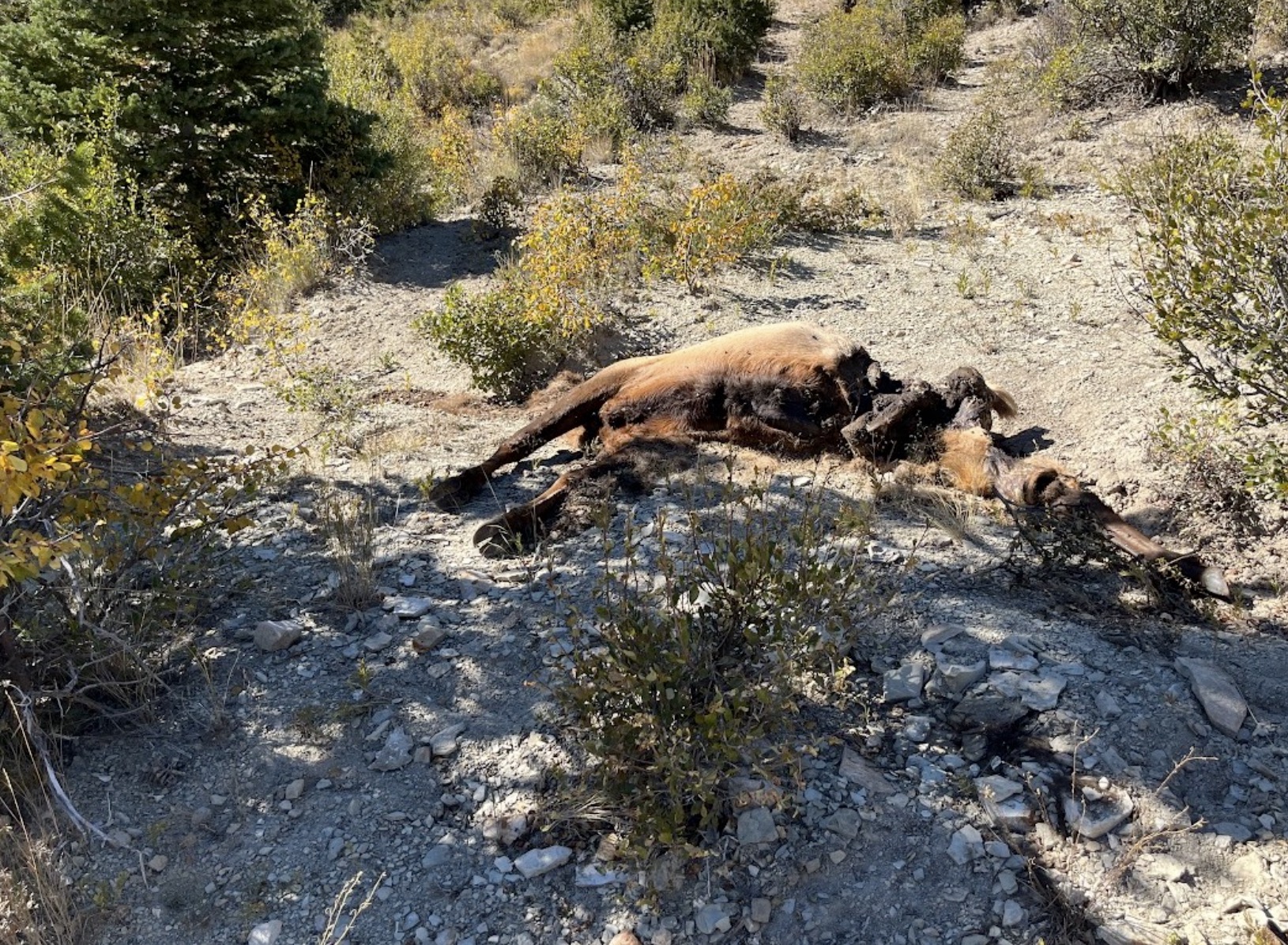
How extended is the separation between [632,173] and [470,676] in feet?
19.8

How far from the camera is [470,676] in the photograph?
363cm

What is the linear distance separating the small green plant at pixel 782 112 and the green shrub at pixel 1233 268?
7986 millimetres

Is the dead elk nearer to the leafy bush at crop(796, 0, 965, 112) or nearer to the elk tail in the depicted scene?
the elk tail

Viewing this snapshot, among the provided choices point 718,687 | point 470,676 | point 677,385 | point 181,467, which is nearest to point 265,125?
point 677,385

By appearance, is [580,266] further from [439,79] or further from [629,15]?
[629,15]

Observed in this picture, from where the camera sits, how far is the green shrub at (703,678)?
9.34 feet

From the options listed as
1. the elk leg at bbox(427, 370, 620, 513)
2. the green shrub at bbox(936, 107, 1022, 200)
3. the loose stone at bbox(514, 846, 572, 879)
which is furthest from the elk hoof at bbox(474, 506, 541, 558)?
the green shrub at bbox(936, 107, 1022, 200)

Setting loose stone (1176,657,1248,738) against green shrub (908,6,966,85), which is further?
green shrub (908,6,966,85)

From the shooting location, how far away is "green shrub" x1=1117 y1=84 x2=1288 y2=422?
3.68 meters

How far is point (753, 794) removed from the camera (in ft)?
9.66

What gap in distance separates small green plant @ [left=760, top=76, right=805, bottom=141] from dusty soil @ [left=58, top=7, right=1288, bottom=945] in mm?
7378

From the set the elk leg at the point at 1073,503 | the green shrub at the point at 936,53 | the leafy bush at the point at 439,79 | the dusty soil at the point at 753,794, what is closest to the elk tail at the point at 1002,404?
the dusty soil at the point at 753,794

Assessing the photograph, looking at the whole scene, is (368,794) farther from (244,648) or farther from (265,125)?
(265,125)

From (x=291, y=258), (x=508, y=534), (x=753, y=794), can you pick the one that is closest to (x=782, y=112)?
(x=291, y=258)
